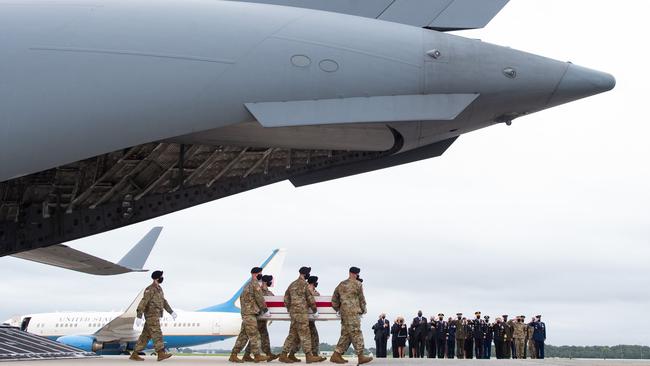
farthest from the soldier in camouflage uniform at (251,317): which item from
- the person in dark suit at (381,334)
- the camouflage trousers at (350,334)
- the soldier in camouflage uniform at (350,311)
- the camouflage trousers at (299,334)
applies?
the person in dark suit at (381,334)

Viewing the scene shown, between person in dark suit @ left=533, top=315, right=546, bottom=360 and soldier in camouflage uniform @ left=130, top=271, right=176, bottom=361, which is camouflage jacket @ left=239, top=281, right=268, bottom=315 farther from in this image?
person in dark suit @ left=533, top=315, right=546, bottom=360

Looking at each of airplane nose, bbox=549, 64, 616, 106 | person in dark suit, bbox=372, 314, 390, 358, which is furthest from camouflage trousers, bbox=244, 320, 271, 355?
person in dark suit, bbox=372, 314, 390, 358

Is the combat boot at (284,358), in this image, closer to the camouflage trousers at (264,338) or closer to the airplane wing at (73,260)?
the camouflage trousers at (264,338)

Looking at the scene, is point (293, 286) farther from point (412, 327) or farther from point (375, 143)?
point (412, 327)

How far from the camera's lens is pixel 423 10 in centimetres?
1237

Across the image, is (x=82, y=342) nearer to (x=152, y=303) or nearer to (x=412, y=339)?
(x=412, y=339)

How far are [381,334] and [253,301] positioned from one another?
33.1 ft

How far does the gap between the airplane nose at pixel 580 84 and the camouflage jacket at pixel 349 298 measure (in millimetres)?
4295

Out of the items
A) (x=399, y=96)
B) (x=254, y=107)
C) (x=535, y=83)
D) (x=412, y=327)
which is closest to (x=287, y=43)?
(x=254, y=107)

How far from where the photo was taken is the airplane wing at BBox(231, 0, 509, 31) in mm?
12141

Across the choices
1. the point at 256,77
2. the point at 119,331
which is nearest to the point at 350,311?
the point at 256,77

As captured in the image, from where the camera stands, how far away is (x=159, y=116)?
35.2ft

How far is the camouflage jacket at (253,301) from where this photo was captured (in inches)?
443

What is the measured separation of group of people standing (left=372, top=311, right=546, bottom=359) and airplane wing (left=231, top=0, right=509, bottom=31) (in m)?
10.7
